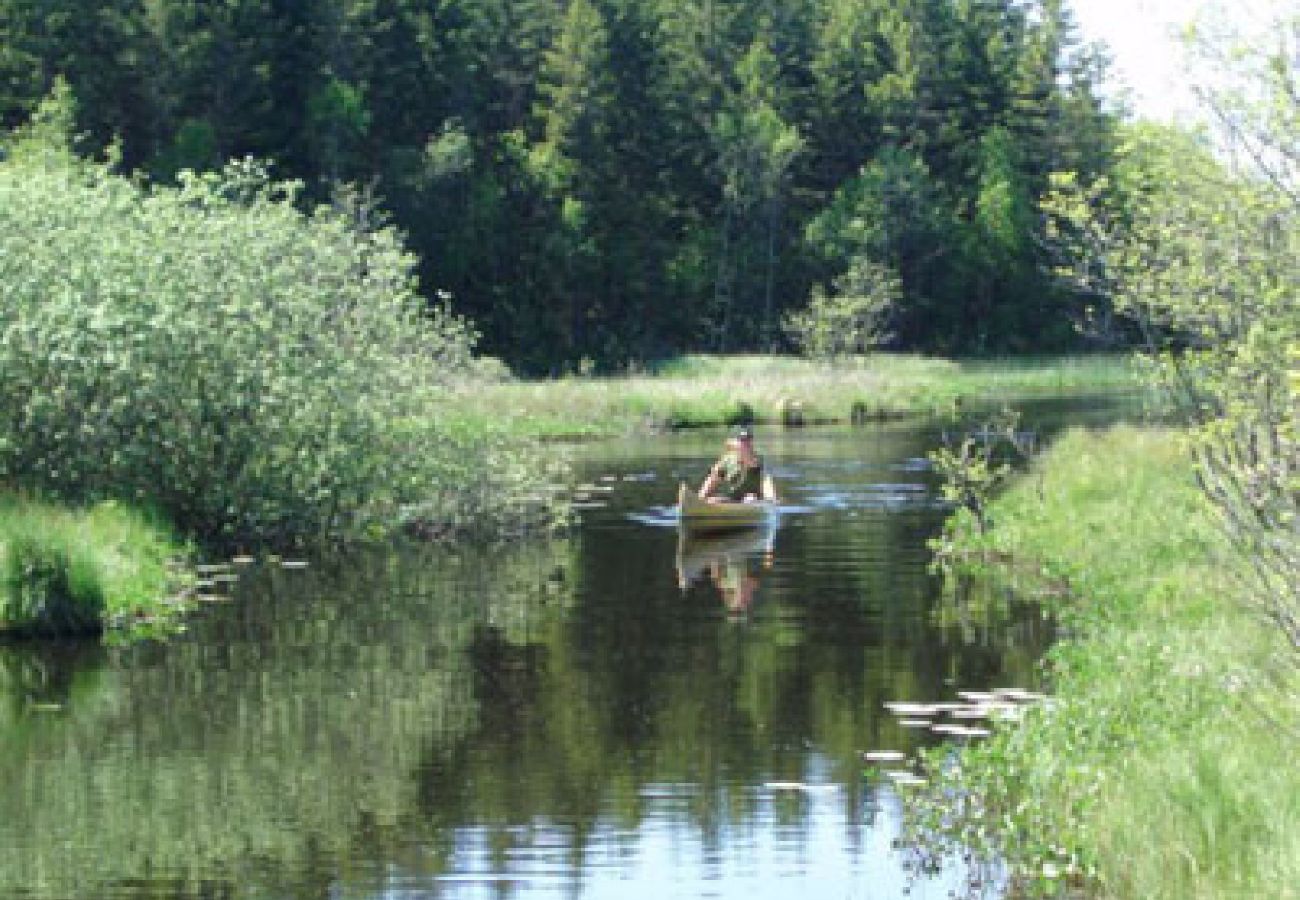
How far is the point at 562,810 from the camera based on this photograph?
15719 millimetres

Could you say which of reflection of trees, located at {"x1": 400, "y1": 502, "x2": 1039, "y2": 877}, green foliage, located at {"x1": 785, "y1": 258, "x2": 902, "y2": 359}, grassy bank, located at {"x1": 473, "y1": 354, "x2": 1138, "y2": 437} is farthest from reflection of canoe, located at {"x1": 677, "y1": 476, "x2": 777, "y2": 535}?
green foliage, located at {"x1": 785, "y1": 258, "x2": 902, "y2": 359}

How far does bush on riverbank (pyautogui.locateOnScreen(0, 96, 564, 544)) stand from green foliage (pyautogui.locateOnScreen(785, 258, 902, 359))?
Result: 47799 mm

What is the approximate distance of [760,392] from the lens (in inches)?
2566

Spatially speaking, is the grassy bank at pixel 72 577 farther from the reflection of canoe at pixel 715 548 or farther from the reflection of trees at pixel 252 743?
the reflection of canoe at pixel 715 548

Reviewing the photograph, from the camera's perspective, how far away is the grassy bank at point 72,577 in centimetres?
2319

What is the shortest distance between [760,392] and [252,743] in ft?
156

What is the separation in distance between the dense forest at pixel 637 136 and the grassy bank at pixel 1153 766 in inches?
2260

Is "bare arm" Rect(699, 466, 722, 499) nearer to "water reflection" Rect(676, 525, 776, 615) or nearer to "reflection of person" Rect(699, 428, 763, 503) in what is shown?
"reflection of person" Rect(699, 428, 763, 503)

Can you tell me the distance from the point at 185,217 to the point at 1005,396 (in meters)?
52.2

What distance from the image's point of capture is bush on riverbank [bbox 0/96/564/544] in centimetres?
2767

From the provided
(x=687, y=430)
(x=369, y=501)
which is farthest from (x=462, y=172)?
(x=369, y=501)

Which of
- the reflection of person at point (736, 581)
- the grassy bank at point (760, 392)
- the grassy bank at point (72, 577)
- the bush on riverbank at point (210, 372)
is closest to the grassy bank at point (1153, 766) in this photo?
the reflection of person at point (736, 581)

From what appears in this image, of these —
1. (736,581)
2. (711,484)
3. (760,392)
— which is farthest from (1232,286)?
(760,392)

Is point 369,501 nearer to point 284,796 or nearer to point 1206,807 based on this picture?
point 284,796
